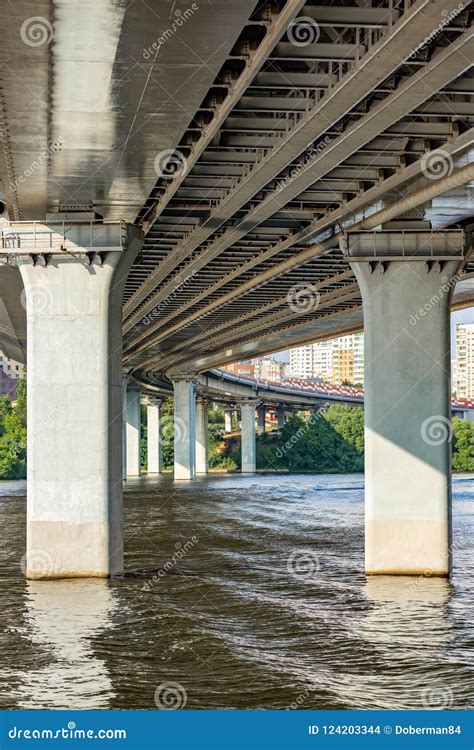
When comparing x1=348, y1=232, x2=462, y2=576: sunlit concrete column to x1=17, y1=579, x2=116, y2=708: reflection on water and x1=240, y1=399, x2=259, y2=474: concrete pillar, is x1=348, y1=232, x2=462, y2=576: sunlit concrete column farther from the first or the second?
x1=240, y1=399, x2=259, y2=474: concrete pillar

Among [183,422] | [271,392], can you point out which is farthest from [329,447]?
[183,422]

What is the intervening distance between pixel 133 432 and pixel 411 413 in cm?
10622

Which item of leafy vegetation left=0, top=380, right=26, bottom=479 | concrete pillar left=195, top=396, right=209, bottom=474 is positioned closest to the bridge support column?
leafy vegetation left=0, top=380, right=26, bottom=479

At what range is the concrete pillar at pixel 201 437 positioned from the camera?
146m

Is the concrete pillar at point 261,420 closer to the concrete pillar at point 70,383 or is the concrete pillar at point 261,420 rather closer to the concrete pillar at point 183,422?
the concrete pillar at point 183,422

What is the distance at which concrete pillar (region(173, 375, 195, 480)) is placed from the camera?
353 feet

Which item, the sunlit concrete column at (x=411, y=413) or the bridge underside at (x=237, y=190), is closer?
the bridge underside at (x=237, y=190)

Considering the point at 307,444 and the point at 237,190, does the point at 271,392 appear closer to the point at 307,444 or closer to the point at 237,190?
the point at 307,444

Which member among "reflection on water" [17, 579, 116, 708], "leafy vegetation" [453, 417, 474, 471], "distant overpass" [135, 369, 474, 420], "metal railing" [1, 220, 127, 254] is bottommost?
"reflection on water" [17, 579, 116, 708]

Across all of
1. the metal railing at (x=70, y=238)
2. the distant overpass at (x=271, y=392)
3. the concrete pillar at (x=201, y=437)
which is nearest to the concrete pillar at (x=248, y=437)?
the distant overpass at (x=271, y=392)

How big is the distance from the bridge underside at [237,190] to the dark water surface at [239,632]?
2.27 m

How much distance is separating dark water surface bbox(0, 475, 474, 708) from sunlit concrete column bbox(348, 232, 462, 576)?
2.99 ft

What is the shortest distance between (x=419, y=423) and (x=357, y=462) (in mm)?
119715

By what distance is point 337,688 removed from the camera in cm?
1756
